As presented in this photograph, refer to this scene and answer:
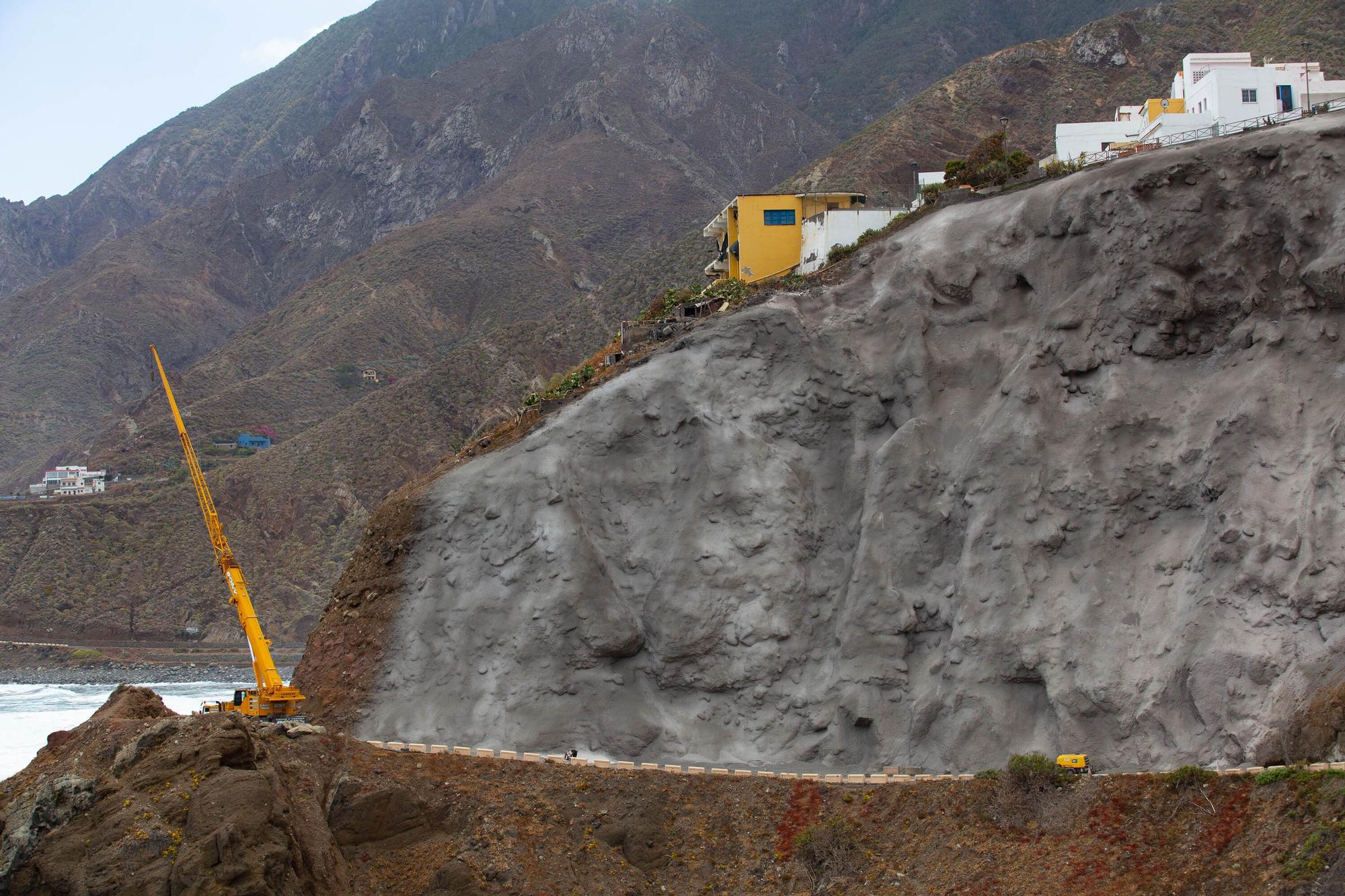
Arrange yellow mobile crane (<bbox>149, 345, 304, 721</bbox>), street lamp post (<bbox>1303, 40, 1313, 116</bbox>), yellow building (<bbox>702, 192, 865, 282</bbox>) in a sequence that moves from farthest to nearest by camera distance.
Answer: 1. yellow building (<bbox>702, 192, 865, 282</bbox>)
2. street lamp post (<bbox>1303, 40, 1313, 116</bbox>)
3. yellow mobile crane (<bbox>149, 345, 304, 721</bbox>)

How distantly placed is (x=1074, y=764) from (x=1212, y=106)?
2656 centimetres

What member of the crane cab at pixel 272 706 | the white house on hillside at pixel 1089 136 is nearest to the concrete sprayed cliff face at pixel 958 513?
the crane cab at pixel 272 706

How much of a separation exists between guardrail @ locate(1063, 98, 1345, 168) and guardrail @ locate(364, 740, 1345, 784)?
19667mm

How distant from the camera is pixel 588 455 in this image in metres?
40.4

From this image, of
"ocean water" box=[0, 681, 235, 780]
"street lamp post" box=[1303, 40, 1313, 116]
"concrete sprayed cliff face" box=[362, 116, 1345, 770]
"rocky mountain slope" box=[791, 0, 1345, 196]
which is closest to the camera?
"concrete sprayed cliff face" box=[362, 116, 1345, 770]

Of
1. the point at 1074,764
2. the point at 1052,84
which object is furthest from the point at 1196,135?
the point at 1052,84

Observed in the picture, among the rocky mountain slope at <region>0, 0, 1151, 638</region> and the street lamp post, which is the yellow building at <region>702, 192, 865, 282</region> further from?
the rocky mountain slope at <region>0, 0, 1151, 638</region>

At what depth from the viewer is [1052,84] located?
91.9 meters

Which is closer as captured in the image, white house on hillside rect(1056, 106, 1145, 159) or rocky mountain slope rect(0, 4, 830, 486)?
white house on hillside rect(1056, 106, 1145, 159)

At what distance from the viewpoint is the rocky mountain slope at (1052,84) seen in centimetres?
8319

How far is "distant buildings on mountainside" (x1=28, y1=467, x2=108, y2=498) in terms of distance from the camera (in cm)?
12038

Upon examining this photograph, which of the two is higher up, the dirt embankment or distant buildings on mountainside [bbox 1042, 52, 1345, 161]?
distant buildings on mountainside [bbox 1042, 52, 1345, 161]

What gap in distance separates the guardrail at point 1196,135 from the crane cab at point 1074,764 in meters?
18.2

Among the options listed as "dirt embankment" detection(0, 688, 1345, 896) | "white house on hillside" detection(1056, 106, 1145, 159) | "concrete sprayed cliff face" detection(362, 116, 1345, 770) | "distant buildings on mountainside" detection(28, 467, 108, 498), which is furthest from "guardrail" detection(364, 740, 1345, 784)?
"distant buildings on mountainside" detection(28, 467, 108, 498)
